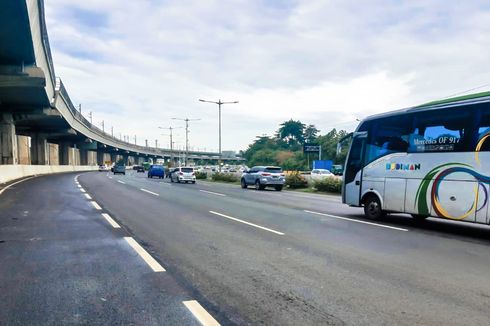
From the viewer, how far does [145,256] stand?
6984 millimetres

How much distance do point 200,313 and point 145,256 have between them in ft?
9.51

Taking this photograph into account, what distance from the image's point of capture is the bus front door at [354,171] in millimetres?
12985

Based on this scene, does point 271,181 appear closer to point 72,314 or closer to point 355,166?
point 355,166

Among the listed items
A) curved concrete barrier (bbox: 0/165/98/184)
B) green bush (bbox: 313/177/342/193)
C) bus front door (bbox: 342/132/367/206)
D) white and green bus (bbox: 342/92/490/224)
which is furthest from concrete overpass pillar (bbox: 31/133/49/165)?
white and green bus (bbox: 342/92/490/224)

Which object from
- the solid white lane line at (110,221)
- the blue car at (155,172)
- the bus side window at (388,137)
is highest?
the bus side window at (388,137)

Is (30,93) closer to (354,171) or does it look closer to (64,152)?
(354,171)

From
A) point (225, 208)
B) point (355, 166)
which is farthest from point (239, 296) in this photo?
point (225, 208)

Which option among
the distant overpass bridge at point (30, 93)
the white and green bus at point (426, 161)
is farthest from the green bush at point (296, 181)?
the distant overpass bridge at point (30, 93)

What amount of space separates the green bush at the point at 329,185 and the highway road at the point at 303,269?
14719 mm

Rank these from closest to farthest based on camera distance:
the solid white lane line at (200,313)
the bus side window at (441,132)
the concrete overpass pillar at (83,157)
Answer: the solid white lane line at (200,313) < the bus side window at (441,132) < the concrete overpass pillar at (83,157)

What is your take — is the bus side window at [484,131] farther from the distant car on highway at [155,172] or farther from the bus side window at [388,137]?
the distant car on highway at [155,172]

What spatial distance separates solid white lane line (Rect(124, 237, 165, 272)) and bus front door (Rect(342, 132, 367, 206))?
24.4ft

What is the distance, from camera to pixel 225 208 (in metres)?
15.1

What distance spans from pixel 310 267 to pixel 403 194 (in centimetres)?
590
